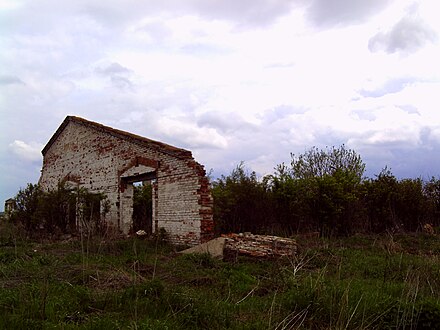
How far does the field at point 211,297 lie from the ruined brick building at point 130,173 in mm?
3698

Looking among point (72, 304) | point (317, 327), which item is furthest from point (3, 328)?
point (317, 327)

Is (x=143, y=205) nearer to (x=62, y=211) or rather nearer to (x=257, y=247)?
(x=62, y=211)

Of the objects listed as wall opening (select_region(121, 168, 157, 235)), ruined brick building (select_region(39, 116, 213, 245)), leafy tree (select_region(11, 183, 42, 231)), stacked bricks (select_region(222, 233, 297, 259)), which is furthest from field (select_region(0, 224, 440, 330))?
leafy tree (select_region(11, 183, 42, 231))

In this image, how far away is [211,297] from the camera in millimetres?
6195

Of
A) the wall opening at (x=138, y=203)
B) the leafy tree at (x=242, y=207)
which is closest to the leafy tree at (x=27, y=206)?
the wall opening at (x=138, y=203)

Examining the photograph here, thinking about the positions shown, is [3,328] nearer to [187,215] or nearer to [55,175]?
[187,215]

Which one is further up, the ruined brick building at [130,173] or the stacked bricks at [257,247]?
the ruined brick building at [130,173]

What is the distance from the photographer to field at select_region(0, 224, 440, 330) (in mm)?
4828

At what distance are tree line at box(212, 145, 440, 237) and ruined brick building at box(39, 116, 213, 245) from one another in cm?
265

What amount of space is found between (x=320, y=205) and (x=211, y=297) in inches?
429

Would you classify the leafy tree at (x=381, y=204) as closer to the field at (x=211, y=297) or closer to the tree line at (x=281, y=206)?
the tree line at (x=281, y=206)

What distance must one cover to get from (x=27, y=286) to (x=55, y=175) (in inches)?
619

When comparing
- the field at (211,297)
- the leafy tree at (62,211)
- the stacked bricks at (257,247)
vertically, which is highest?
the leafy tree at (62,211)

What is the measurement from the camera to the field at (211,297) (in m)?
4.83
